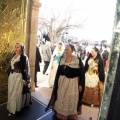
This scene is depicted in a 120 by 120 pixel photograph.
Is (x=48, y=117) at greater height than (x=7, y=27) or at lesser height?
lesser

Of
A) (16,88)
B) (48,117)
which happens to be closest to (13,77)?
(16,88)

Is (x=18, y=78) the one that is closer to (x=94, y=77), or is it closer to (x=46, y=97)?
(x=46, y=97)

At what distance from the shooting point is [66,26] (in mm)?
16781

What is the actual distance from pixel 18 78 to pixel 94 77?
2098mm

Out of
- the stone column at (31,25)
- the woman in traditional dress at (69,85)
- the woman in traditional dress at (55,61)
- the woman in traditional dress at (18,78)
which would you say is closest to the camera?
the woman in traditional dress at (69,85)

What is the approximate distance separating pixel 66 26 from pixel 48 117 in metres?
13.7

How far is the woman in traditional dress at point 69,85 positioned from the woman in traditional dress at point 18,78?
0.76 m

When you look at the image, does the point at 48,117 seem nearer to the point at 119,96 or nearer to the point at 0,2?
the point at 0,2

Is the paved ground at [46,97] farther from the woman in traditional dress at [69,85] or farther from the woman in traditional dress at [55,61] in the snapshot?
the woman in traditional dress at [69,85]

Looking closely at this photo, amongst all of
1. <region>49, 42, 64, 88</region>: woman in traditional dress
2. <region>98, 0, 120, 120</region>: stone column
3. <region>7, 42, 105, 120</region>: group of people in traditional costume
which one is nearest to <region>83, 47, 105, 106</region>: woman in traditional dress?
<region>7, 42, 105, 120</region>: group of people in traditional costume

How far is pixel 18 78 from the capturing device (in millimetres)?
3770

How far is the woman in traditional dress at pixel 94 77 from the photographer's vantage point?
462 cm

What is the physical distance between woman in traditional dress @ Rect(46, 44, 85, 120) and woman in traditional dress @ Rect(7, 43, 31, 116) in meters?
0.76

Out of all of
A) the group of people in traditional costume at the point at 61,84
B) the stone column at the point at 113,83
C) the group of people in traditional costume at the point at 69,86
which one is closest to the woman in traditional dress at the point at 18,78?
the group of people in traditional costume at the point at 61,84
